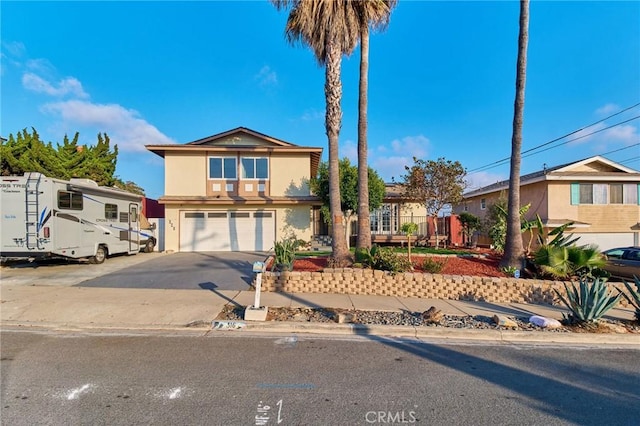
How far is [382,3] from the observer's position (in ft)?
35.5

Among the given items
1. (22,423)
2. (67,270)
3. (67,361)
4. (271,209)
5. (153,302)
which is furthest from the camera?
(271,209)

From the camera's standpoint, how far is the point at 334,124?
34.4 feet

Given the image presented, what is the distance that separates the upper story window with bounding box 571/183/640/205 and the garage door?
17.2 meters

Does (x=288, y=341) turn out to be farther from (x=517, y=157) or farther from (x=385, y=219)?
(x=385, y=219)

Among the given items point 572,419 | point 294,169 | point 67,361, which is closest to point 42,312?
point 67,361

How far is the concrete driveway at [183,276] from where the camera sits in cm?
952

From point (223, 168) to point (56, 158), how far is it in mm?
10046

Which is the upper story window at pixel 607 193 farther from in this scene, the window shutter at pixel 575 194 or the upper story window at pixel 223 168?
the upper story window at pixel 223 168

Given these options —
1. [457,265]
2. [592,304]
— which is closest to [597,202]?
[457,265]

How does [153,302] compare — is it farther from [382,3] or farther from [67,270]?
[382,3]

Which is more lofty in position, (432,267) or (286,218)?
(286,218)

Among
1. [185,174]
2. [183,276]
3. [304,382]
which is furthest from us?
[185,174]

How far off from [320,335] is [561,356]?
378cm

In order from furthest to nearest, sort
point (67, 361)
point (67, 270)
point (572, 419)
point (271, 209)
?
point (271, 209) → point (67, 270) → point (67, 361) → point (572, 419)
